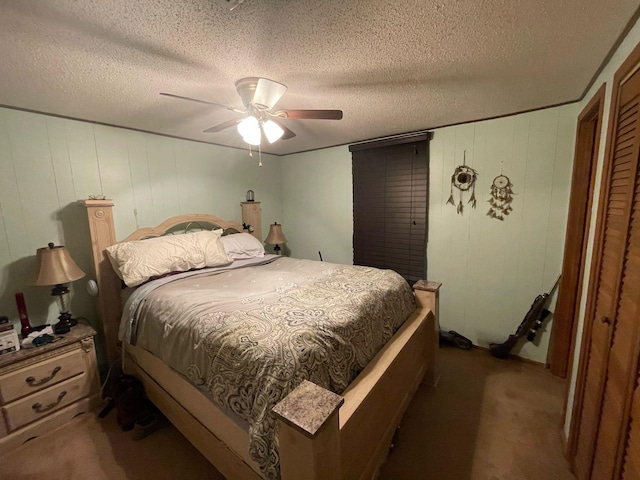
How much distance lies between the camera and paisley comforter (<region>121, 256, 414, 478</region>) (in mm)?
1110

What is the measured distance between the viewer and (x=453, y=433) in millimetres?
1736

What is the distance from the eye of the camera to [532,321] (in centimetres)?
237

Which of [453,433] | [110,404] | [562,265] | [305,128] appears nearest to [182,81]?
[305,128]

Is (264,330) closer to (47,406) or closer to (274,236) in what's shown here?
(47,406)

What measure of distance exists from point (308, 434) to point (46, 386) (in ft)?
7.02

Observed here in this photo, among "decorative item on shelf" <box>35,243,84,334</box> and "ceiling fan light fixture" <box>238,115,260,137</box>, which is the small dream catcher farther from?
"decorative item on shelf" <box>35,243,84,334</box>

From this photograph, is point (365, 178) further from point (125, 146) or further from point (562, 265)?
point (125, 146)

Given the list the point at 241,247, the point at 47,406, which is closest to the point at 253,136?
the point at 241,247

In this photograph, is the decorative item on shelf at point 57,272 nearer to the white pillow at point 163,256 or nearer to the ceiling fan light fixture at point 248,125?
the white pillow at point 163,256

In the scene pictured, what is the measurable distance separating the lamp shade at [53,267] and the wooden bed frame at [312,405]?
0.27 metres

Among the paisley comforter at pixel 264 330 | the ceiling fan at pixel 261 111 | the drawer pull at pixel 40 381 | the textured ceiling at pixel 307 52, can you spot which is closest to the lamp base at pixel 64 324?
the drawer pull at pixel 40 381

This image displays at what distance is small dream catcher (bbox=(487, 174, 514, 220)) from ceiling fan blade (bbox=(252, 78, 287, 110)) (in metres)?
2.06

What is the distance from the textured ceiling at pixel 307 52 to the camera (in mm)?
1059

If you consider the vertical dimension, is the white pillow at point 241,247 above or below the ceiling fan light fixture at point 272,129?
below
